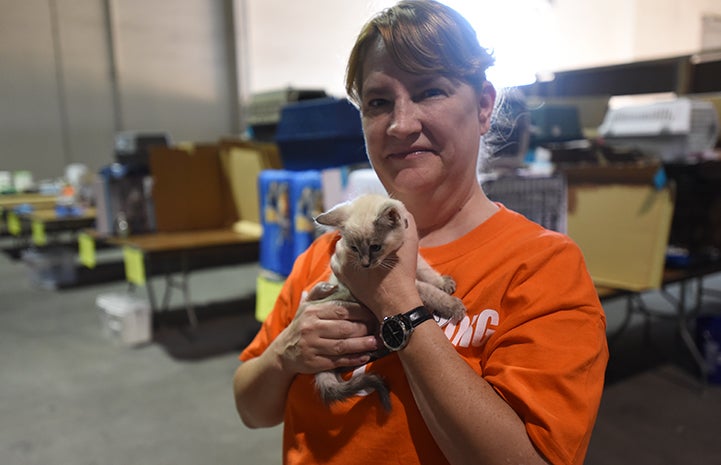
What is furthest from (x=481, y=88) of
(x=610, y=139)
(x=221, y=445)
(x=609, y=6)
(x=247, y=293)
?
(x=609, y=6)

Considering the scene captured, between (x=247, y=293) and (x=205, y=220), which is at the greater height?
(x=205, y=220)

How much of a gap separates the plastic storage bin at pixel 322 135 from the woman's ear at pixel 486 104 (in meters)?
1.06

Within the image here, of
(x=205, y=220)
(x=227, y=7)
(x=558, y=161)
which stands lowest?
(x=205, y=220)

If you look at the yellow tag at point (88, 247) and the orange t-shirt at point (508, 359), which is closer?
the orange t-shirt at point (508, 359)

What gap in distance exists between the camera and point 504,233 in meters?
0.84

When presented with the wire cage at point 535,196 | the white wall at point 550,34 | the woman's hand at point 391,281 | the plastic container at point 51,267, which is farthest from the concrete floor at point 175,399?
the white wall at point 550,34

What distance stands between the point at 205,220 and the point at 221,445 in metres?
1.91

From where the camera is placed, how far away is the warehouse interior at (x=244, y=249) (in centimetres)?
218

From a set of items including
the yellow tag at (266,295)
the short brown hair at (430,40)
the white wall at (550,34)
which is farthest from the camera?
the white wall at (550,34)

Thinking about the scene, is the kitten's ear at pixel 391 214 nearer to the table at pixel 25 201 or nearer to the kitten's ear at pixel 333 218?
the kitten's ear at pixel 333 218

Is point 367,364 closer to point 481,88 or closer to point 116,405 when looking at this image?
point 481,88

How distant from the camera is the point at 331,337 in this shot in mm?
824

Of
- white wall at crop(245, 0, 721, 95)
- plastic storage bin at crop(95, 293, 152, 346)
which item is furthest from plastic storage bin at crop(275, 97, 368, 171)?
white wall at crop(245, 0, 721, 95)

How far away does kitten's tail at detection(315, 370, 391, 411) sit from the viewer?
777 mm
